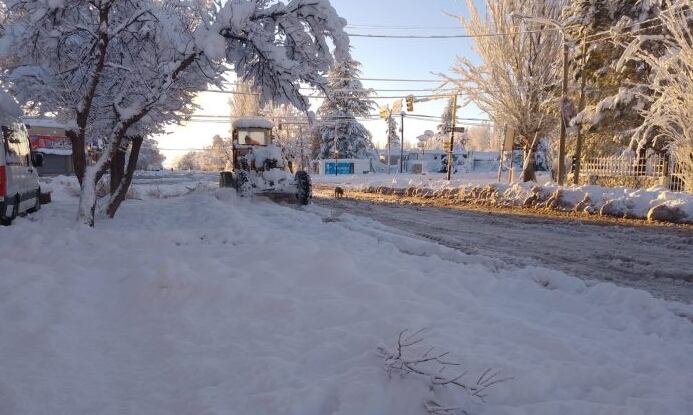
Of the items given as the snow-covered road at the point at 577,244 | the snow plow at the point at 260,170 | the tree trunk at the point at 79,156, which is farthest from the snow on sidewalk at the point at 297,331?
the snow plow at the point at 260,170

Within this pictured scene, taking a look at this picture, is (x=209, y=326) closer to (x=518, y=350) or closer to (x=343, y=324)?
(x=343, y=324)

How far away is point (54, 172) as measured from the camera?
133 feet

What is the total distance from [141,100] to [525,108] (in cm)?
1856

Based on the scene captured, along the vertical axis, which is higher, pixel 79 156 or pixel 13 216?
pixel 79 156

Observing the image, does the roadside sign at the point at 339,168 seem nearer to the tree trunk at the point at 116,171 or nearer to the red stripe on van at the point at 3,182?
the tree trunk at the point at 116,171

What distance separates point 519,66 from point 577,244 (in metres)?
15.3

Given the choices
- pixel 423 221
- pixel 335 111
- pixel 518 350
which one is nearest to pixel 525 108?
pixel 423 221

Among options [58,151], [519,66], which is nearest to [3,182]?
[519,66]

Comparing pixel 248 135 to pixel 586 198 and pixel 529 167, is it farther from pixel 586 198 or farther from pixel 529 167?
pixel 529 167

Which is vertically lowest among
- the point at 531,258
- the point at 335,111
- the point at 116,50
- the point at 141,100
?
the point at 531,258

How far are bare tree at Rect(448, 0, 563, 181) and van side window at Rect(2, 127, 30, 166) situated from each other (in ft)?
61.5

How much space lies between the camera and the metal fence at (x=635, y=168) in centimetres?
1848

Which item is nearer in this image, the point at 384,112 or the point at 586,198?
the point at 586,198

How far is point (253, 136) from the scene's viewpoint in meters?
17.5
